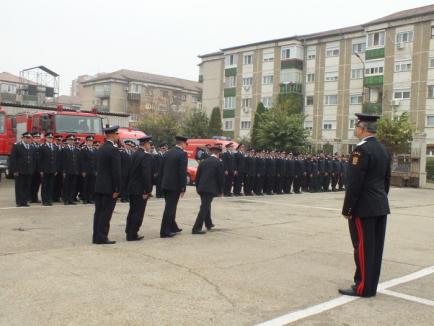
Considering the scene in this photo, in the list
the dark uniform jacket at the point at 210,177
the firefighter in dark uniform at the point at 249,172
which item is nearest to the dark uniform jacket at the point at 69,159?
the dark uniform jacket at the point at 210,177

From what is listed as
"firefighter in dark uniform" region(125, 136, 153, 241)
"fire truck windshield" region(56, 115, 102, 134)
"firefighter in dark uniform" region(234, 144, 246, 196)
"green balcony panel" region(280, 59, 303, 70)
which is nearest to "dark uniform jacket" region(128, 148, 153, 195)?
"firefighter in dark uniform" region(125, 136, 153, 241)

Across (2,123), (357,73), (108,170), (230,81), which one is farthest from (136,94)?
(108,170)

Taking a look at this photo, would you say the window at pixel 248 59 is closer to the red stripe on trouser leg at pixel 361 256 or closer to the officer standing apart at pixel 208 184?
the officer standing apart at pixel 208 184

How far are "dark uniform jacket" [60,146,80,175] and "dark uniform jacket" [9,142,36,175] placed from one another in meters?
0.80

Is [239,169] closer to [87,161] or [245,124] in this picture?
[87,161]

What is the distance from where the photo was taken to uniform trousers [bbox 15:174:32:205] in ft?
41.3

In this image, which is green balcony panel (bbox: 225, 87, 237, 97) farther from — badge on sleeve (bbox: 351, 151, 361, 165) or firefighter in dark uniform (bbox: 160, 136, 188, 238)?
badge on sleeve (bbox: 351, 151, 361, 165)

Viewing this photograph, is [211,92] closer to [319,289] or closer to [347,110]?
[347,110]

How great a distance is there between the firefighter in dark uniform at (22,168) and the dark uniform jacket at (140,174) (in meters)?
5.02

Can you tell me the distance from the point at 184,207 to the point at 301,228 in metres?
3.97

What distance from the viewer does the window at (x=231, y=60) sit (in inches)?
2379

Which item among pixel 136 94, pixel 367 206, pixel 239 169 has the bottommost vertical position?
pixel 239 169

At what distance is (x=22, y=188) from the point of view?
12586 mm

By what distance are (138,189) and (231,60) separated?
5378cm
